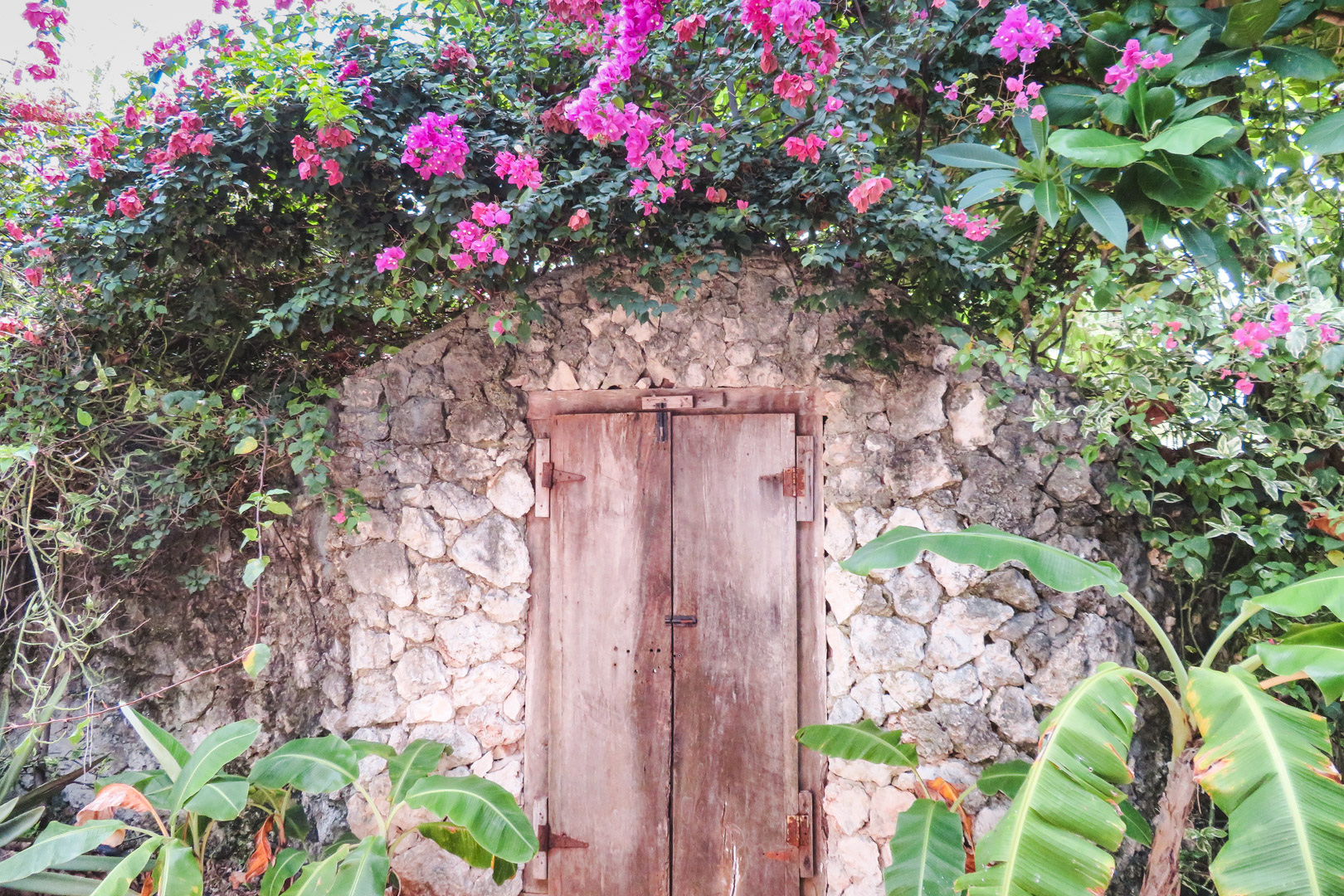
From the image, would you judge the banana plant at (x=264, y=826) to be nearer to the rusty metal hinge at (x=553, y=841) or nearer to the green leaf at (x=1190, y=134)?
the rusty metal hinge at (x=553, y=841)

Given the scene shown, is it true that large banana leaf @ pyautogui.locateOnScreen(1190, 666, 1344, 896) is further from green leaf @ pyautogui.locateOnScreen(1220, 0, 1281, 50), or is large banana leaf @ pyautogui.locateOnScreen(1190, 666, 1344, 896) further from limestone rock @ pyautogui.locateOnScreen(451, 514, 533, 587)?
limestone rock @ pyautogui.locateOnScreen(451, 514, 533, 587)

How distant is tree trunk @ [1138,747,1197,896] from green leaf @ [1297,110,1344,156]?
173cm

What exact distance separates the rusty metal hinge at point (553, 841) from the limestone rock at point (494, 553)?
98 cm

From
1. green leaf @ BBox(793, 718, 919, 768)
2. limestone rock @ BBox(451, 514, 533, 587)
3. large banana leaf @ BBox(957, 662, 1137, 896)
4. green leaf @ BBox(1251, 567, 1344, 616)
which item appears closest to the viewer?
large banana leaf @ BBox(957, 662, 1137, 896)

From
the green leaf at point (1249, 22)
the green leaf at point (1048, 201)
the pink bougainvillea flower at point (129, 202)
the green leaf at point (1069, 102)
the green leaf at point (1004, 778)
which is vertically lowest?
the green leaf at point (1004, 778)

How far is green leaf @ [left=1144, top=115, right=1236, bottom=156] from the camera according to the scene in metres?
1.84

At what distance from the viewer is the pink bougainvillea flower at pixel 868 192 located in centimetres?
197

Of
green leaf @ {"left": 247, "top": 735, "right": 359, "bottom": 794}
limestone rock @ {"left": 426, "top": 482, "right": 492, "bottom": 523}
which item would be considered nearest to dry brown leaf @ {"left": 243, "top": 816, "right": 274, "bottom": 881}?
green leaf @ {"left": 247, "top": 735, "right": 359, "bottom": 794}

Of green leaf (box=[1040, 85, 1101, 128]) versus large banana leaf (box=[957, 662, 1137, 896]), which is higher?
green leaf (box=[1040, 85, 1101, 128])

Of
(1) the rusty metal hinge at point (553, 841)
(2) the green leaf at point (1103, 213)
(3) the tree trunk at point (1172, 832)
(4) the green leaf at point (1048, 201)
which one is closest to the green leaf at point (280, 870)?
(1) the rusty metal hinge at point (553, 841)

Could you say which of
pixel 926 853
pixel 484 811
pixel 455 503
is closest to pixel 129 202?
pixel 455 503

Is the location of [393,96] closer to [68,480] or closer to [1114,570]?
[68,480]

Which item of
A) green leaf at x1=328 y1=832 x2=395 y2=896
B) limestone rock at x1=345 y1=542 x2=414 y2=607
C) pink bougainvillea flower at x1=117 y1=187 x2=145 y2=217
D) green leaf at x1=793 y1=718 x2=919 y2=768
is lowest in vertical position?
green leaf at x1=328 y1=832 x2=395 y2=896

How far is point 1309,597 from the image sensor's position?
1577 mm
